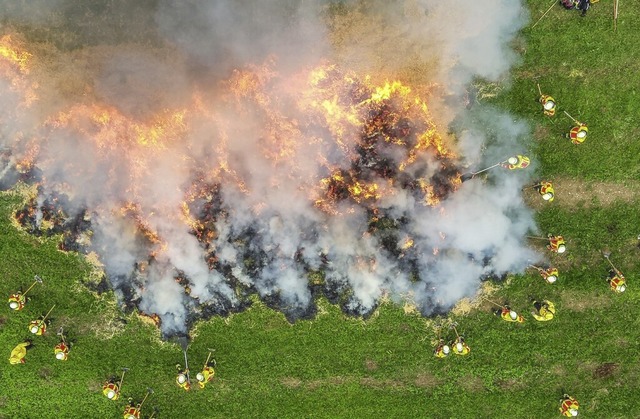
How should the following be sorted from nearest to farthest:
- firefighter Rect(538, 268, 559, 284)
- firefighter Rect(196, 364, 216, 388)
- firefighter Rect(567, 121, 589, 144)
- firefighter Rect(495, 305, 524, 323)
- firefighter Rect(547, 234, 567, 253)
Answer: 1. firefighter Rect(567, 121, 589, 144)
2. firefighter Rect(547, 234, 567, 253)
3. firefighter Rect(538, 268, 559, 284)
4. firefighter Rect(495, 305, 524, 323)
5. firefighter Rect(196, 364, 216, 388)

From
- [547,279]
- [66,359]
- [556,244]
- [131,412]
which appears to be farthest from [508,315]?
[66,359]

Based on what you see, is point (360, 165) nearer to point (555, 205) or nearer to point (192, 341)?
point (555, 205)

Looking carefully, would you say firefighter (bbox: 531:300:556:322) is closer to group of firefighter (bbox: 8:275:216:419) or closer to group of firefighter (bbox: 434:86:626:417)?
group of firefighter (bbox: 434:86:626:417)

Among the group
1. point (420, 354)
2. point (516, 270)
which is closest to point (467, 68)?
point (516, 270)

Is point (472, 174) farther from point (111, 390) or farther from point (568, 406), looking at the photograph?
point (111, 390)

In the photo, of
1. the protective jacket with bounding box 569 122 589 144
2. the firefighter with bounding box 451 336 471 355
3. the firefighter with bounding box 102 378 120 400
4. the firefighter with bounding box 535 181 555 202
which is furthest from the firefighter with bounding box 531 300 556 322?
the firefighter with bounding box 102 378 120 400

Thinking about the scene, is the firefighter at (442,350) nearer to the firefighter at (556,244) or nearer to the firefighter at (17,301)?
the firefighter at (556,244)
